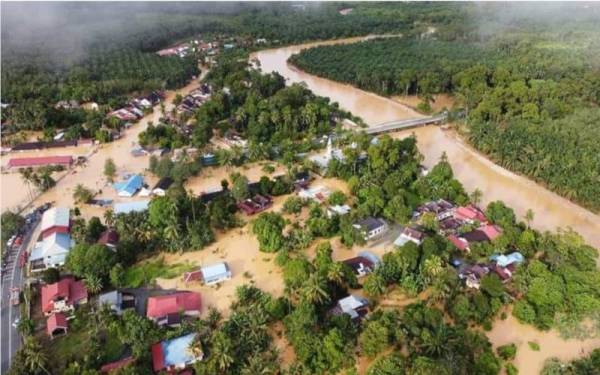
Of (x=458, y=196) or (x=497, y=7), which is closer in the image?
(x=458, y=196)

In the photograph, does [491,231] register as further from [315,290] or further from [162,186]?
[162,186]

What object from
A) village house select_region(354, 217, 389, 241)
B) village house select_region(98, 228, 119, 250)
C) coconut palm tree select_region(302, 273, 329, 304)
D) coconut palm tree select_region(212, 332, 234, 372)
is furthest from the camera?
village house select_region(354, 217, 389, 241)

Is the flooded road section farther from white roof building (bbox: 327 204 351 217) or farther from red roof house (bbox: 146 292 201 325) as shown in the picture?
red roof house (bbox: 146 292 201 325)

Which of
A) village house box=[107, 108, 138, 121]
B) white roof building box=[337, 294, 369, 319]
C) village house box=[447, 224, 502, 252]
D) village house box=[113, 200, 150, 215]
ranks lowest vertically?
white roof building box=[337, 294, 369, 319]

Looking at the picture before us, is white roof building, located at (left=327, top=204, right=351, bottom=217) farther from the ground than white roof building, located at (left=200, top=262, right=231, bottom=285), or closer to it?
farther from the ground

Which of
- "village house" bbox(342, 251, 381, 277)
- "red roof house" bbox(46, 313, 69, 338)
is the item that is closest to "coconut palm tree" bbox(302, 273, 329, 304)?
"village house" bbox(342, 251, 381, 277)

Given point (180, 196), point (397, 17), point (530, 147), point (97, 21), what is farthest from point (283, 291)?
point (97, 21)

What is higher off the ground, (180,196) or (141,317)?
(180,196)

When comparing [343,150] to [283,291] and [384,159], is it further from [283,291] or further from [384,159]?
[283,291]
